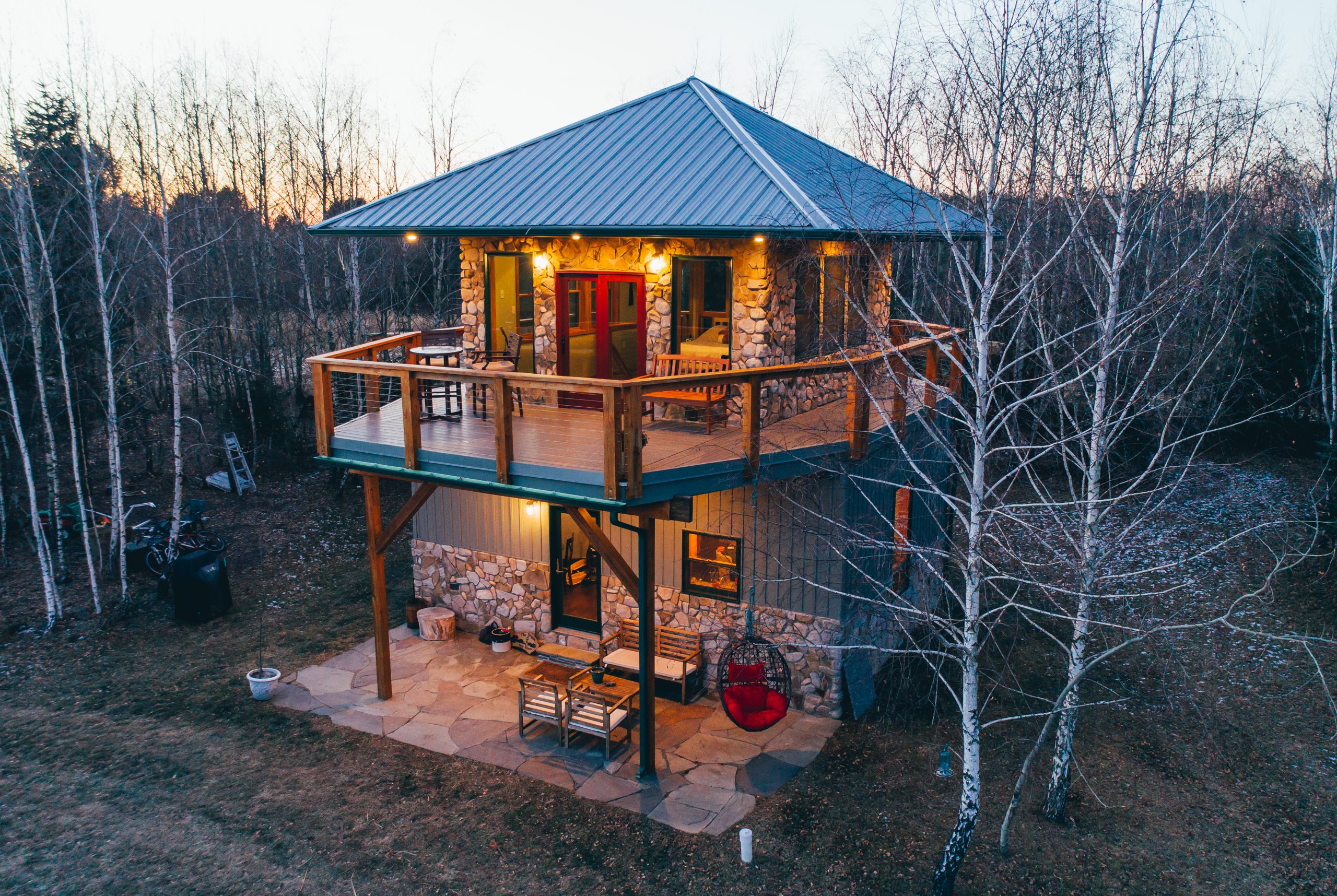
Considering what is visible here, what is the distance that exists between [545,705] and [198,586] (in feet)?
20.6

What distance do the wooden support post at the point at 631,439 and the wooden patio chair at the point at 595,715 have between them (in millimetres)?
2773

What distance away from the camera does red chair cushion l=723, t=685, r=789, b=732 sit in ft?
27.5

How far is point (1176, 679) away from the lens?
1034 centimetres

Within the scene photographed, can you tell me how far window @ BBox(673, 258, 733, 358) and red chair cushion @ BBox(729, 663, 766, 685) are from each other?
3916mm

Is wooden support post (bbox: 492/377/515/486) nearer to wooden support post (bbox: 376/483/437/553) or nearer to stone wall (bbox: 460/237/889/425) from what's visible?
wooden support post (bbox: 376/483/437/553)

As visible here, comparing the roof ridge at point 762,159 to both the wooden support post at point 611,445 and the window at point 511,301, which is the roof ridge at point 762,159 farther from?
the window at point 511,301

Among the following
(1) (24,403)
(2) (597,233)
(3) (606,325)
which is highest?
(2) (597,233)

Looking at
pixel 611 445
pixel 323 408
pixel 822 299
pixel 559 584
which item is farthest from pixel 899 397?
pixel 323 408

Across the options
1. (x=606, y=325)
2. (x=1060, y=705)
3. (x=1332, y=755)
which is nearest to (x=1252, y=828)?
(x=1332, y=755)

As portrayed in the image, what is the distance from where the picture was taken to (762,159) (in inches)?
408

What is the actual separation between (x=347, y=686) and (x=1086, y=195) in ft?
32.6

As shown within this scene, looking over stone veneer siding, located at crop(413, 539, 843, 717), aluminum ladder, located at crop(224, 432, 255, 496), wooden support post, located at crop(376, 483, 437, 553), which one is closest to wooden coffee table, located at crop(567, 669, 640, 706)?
stone veneer siding, located at crop(413, 539, 843, 717)

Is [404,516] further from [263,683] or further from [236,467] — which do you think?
[236,467]

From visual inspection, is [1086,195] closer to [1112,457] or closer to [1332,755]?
[1332,755]
